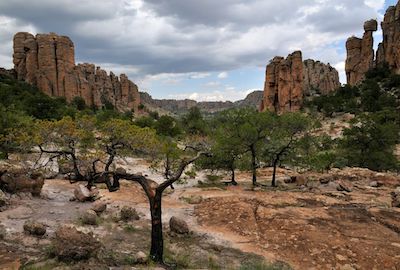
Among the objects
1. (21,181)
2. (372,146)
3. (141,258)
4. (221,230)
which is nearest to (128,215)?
(221,230)

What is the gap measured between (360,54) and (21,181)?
80.5 meters

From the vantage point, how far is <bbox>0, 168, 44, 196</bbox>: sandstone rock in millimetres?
17328

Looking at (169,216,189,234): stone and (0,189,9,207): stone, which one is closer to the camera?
(169,216,189,234): stone

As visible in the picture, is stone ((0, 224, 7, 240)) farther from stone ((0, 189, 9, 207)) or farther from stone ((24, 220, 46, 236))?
stone ((0, 189, 9, 207))

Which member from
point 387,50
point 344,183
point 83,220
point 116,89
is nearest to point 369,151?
point 344,183

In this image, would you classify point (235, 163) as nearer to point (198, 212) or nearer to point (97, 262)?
point (198, 212)

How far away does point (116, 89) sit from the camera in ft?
401

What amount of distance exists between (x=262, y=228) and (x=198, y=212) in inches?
149

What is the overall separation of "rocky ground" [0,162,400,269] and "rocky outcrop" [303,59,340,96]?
8685 cm

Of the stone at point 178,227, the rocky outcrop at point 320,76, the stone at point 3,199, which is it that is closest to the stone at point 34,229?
the stone at point 3,199

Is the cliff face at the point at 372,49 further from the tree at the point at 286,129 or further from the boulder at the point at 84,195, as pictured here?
the boulder at the point at 84,195

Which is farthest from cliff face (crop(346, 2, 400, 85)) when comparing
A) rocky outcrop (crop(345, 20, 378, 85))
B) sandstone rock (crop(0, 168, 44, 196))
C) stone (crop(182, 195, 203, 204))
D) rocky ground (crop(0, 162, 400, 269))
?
sandstone rock (crop(0, 168, 44, 196))

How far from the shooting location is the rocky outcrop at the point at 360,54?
7869cm

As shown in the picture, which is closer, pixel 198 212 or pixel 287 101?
pixel 198 212
